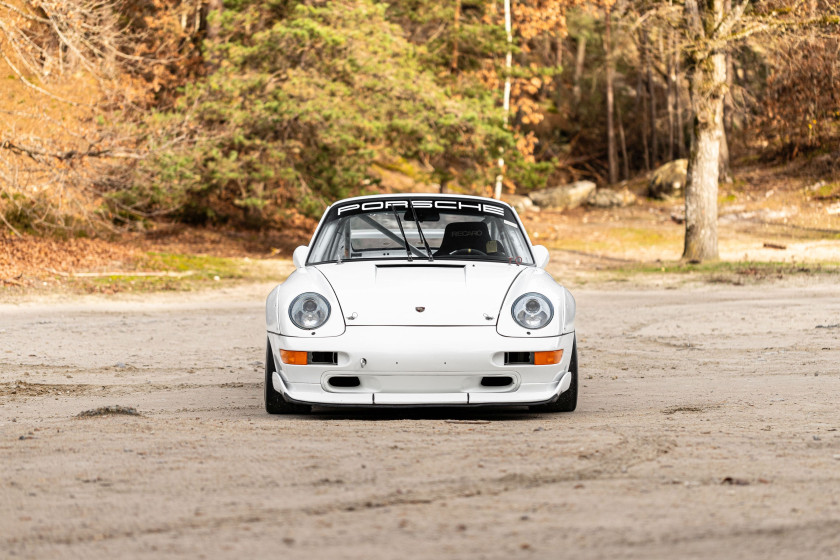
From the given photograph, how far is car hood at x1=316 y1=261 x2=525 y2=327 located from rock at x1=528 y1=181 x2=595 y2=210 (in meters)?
33.5

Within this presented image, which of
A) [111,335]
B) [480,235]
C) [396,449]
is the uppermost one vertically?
[480,235]

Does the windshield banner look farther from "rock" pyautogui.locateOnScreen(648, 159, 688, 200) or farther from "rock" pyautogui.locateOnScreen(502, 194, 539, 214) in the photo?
"rock" pyautogui.locateOnScreen(648, 159, 688, 200)

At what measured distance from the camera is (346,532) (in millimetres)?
3650

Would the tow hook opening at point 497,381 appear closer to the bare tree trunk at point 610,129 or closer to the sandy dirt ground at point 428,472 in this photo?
the sandy dirt ground at point 428,472

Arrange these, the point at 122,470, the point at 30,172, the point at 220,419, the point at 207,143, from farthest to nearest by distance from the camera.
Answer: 1. the point at 207,143
2. the point at 30,172
3. the point at 220,419
4. the point at 122,470

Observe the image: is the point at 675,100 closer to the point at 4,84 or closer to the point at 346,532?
the point at 4,84

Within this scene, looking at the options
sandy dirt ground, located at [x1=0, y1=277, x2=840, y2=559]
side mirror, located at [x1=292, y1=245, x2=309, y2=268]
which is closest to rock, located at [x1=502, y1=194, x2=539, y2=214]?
sandy dirt ground, located at [x1=0, y1=277, x2=840, y2=559]

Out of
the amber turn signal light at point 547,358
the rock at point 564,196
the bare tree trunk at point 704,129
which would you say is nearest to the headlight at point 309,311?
the amber turn signal light at point 547,358

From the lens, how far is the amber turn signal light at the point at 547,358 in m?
6.04

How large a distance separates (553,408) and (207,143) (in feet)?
63.4

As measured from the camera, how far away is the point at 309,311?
19.9 feet

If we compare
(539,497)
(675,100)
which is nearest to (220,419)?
(539,497)

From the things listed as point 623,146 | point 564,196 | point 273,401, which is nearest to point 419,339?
point 273,401

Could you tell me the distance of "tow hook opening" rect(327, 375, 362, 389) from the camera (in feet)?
19.7
